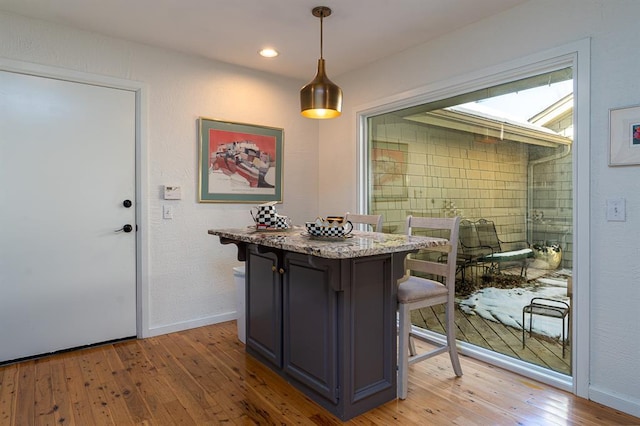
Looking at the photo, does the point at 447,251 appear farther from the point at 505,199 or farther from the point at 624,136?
the point at 624,136

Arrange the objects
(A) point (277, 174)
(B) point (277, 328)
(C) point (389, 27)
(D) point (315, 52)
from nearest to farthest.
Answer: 1. (B) point (277, 328)
2. (C) point (389, 27)
3. (D) point (315, 52)
4. (A) point (277, 174)

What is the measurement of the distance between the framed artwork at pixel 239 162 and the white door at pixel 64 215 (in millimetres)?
626

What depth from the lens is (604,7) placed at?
2092 mm

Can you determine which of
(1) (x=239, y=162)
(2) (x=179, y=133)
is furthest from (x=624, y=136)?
(2) (x=179, y=133)

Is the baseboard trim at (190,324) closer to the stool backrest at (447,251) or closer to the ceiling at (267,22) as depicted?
the stool backrest at (447,251)

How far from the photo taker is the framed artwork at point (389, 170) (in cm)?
345

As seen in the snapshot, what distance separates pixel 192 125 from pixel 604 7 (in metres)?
3.04

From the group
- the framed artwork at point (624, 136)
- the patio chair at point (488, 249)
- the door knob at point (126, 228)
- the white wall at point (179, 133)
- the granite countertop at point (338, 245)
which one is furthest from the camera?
the door knob at point (126, 228)

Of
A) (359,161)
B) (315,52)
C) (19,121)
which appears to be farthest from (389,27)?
(19,121)

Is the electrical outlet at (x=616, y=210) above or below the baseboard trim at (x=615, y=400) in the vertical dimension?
above

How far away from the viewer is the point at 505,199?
8.84 feet

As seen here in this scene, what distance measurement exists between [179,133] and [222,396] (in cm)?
221

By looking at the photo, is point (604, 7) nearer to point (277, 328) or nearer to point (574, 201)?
point (574, 201)

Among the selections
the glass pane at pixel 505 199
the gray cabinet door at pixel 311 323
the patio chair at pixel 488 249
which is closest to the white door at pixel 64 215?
the gray cabinet door at pixel 311 323
